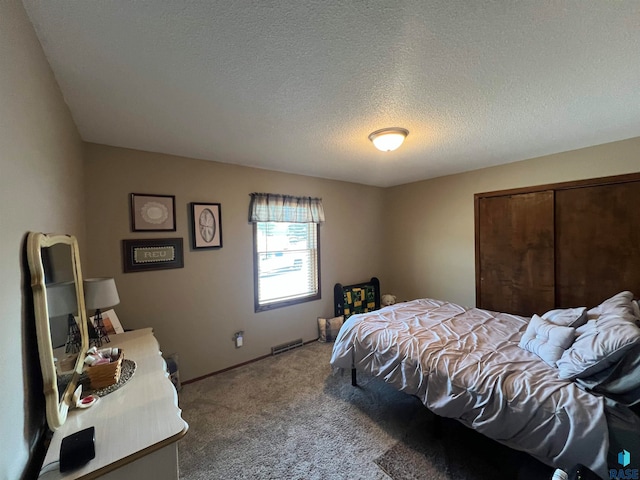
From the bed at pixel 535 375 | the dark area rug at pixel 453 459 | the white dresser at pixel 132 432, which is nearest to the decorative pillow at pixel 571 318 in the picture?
the bed at pixel 535 375

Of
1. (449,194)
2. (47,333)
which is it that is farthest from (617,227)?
(47,333)

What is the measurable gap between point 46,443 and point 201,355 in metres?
1.87

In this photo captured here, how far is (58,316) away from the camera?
1.19 metres

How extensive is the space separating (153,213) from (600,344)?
3525 millimetres

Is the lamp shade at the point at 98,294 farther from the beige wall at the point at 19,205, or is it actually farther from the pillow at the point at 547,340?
the pillow at the point at 547,340

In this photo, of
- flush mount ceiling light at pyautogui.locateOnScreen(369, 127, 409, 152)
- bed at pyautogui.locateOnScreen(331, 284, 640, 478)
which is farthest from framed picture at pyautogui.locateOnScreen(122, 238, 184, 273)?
flush mount ceiling light at pyautogui.locateOnScreen(369, 127, 409, 152)

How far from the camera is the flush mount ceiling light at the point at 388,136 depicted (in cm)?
211

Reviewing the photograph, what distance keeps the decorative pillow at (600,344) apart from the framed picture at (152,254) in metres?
3.24

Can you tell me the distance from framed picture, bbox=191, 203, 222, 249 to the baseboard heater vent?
1518 mm

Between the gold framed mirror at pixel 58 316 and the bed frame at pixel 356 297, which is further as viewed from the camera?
the bed frame at pixel 356 297

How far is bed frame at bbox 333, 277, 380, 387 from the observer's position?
3.98 m

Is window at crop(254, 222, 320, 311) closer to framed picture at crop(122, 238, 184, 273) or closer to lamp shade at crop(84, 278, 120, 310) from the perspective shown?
framed picture at crop(122, 238, 184, 273)

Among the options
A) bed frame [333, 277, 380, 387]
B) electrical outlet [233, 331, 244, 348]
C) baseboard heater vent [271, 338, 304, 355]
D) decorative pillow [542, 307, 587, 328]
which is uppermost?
decorative pillow [542, 307, 587, 328]

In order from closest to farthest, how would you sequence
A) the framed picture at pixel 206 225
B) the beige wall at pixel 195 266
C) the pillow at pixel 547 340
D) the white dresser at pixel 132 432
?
the white dresser at pixel 132 432
the pillow at pixel 547 340
the beige wall at pixel 195 266
the framed picture at pixel 206 225
